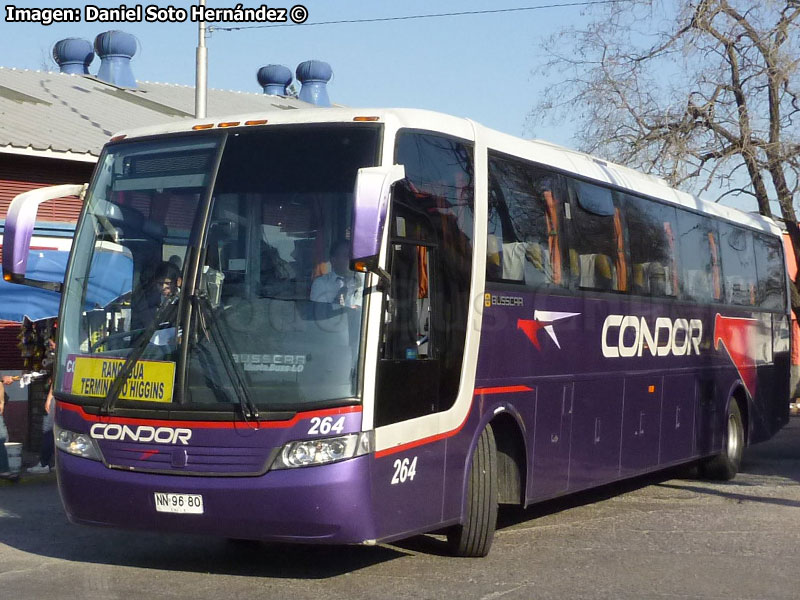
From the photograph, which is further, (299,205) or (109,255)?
(109,255)

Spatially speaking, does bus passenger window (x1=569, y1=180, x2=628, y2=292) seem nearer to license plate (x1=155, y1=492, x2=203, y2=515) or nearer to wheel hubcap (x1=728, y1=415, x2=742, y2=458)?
wheel hubcap (x1=728, y1=415, x2=742, y2=458)

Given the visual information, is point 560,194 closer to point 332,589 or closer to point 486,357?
point 486,357

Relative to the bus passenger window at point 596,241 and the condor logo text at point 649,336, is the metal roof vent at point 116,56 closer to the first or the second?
the condor logo text at point 649,336

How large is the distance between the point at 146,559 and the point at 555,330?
369 centimetres

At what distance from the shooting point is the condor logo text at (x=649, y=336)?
11.3m

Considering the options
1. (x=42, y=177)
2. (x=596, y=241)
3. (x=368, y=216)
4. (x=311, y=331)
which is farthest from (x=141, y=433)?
(x=42, y=177)

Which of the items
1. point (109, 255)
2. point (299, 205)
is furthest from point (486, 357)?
point (109, 255)

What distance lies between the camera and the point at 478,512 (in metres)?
8.82

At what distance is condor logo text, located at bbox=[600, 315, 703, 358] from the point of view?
11.3 meters

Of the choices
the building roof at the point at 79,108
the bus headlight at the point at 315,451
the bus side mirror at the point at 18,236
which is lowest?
the bus headlight at the point at 315,451

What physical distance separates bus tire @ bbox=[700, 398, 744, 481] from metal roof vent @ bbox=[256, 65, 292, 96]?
23506 mm

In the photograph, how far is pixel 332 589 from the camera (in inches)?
308

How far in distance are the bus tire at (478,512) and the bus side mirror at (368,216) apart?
2.40m

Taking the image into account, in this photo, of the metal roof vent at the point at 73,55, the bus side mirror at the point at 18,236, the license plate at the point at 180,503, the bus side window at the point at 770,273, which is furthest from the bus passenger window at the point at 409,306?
the metal roof vent at the point at 73,55
